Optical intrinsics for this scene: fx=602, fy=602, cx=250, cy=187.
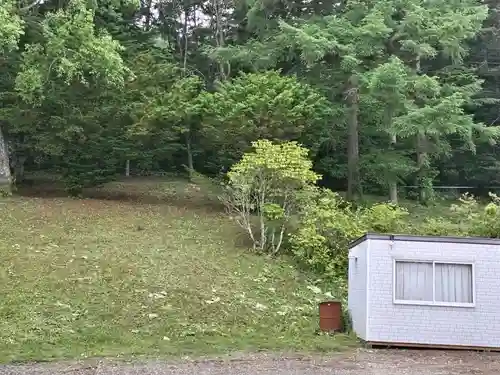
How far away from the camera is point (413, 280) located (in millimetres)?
10430

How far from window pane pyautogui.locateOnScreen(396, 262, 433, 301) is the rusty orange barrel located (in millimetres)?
1304

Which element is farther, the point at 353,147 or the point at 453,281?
the point at 353,147

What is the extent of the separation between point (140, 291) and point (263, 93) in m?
8.02

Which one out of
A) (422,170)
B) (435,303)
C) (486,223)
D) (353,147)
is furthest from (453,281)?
(422,170)

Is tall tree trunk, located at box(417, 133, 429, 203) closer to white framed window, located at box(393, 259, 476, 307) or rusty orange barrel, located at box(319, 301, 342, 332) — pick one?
white framed window, located at box(393, 259, 476, 307)

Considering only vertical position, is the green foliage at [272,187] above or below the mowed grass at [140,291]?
above

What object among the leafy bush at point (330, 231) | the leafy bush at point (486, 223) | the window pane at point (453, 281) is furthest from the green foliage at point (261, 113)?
the window pane at point (453, 281)

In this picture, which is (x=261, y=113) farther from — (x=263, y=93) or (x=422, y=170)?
(x=422, y=170)

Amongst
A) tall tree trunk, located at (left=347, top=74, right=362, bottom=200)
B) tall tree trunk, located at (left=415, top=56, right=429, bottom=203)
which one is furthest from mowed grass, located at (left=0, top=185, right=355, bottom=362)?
tall tree trunk, located at (left=415, top=56, right=429, bottom=203)

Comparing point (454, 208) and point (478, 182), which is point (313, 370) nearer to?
point (454, 208)

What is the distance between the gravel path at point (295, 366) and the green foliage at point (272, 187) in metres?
6.00

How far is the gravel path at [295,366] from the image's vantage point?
7973 mm

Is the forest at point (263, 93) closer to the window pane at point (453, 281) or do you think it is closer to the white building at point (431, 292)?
the white building at point (431, 292)

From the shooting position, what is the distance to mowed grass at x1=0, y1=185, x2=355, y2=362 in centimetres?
996
